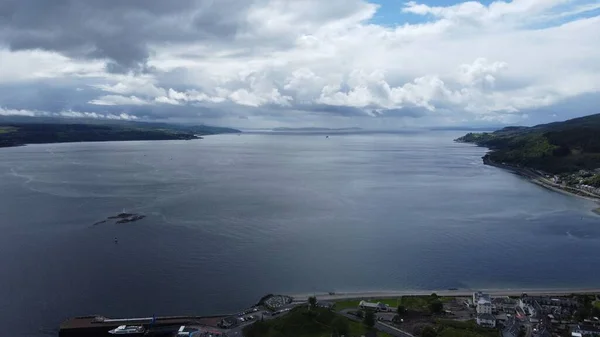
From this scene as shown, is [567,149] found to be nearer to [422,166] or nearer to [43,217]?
[422,166]

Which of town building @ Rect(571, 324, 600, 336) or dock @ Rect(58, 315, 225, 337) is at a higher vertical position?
town building @ Rect(571, 324, 600, 336)

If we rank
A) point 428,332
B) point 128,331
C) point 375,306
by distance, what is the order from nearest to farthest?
point 428,332 < point 128,331 < point 375,306

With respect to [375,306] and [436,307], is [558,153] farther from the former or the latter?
[375,306]

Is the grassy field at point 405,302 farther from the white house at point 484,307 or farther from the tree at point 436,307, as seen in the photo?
the white house at point 484,307

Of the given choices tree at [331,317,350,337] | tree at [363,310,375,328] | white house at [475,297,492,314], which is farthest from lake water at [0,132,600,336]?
tree at [363,310,375,328]

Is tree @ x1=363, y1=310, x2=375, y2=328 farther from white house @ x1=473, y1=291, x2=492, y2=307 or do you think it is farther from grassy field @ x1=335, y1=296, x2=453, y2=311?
white house @ x1=473, y1=291, x2=492, y2=307

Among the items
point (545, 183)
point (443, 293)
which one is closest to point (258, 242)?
point (443, 293)

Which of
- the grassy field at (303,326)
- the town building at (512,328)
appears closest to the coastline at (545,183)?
the town building at (512,328)
